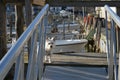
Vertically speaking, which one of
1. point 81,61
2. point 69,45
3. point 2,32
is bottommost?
point 69,45

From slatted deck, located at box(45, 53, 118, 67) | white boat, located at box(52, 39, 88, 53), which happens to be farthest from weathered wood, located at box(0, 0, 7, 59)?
white boat, located at box(52, 39, 88, 53)

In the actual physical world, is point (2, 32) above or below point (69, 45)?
above

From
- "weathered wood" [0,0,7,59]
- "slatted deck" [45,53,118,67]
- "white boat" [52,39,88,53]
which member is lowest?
"white boat" [52,39,88,53]

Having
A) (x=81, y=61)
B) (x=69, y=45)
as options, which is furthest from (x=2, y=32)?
(x=69, y=45)

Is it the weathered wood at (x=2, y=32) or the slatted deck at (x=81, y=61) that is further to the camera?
the weathered wood at (x=2, y=32)

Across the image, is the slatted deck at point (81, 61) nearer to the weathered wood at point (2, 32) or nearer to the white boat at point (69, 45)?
the weathered wood at point (2, 32)

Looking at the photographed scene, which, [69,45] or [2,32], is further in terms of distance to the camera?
[69,45]

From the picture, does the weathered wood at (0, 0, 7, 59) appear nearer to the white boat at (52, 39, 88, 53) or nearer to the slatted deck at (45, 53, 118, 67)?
the slatted deck at (45, 53, 118, 67)

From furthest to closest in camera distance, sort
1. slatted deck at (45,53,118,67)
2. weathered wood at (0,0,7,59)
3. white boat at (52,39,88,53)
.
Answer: white boat at (52,39,88,53)
weathered wood at (0,0,7,59)
slatted deck at (45,53,118,67)

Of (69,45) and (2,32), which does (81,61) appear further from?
(69,45)

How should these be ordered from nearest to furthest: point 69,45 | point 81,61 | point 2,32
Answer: point 81,61 → point 2,32 → point 69,45

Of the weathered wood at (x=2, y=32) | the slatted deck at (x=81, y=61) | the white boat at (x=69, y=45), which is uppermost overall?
the weathered wood at (x=2, y=32)

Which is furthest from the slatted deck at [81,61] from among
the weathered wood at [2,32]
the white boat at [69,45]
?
the white boat at [69,45]

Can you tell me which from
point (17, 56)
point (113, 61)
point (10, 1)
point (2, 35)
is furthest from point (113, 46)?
point (2, 35)
